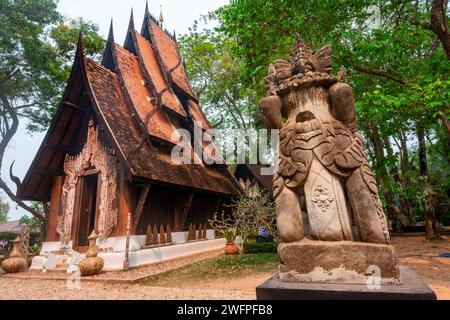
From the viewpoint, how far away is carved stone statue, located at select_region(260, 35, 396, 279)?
2818 mm

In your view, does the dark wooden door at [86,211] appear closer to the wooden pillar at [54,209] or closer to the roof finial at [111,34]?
the wooden pillar at [54,209]

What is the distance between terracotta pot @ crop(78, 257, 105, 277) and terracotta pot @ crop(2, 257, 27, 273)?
283 cm

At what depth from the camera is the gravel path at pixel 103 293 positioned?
4820 millimetres

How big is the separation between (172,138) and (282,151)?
8763 millimetres

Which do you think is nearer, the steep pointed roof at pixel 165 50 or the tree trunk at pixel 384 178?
the tree trunk at pixel 384 178

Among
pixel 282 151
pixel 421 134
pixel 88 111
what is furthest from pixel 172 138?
pixel 421 134

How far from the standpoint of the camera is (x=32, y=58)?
14188mm

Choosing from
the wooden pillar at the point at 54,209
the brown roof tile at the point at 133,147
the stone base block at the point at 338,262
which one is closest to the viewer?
the stone base block at the point at 338,262

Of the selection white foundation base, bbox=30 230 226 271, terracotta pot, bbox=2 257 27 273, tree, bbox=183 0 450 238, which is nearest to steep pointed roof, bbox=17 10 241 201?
white foundation base, bbox=30 230 226 271

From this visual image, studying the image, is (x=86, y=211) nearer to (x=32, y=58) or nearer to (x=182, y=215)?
(x=182, y=215)

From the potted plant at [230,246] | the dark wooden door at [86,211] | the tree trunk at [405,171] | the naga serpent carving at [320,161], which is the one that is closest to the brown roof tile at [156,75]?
the dark wooden door at [86,211]

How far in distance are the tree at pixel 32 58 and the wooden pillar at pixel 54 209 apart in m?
3.98

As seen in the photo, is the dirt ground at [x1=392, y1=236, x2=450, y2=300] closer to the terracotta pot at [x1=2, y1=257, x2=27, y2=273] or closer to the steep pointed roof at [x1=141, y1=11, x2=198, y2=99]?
the terracotta pot at [x1=2, y1=257, x2=27, y2=273]

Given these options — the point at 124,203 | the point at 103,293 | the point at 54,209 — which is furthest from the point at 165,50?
the point at 103,293
